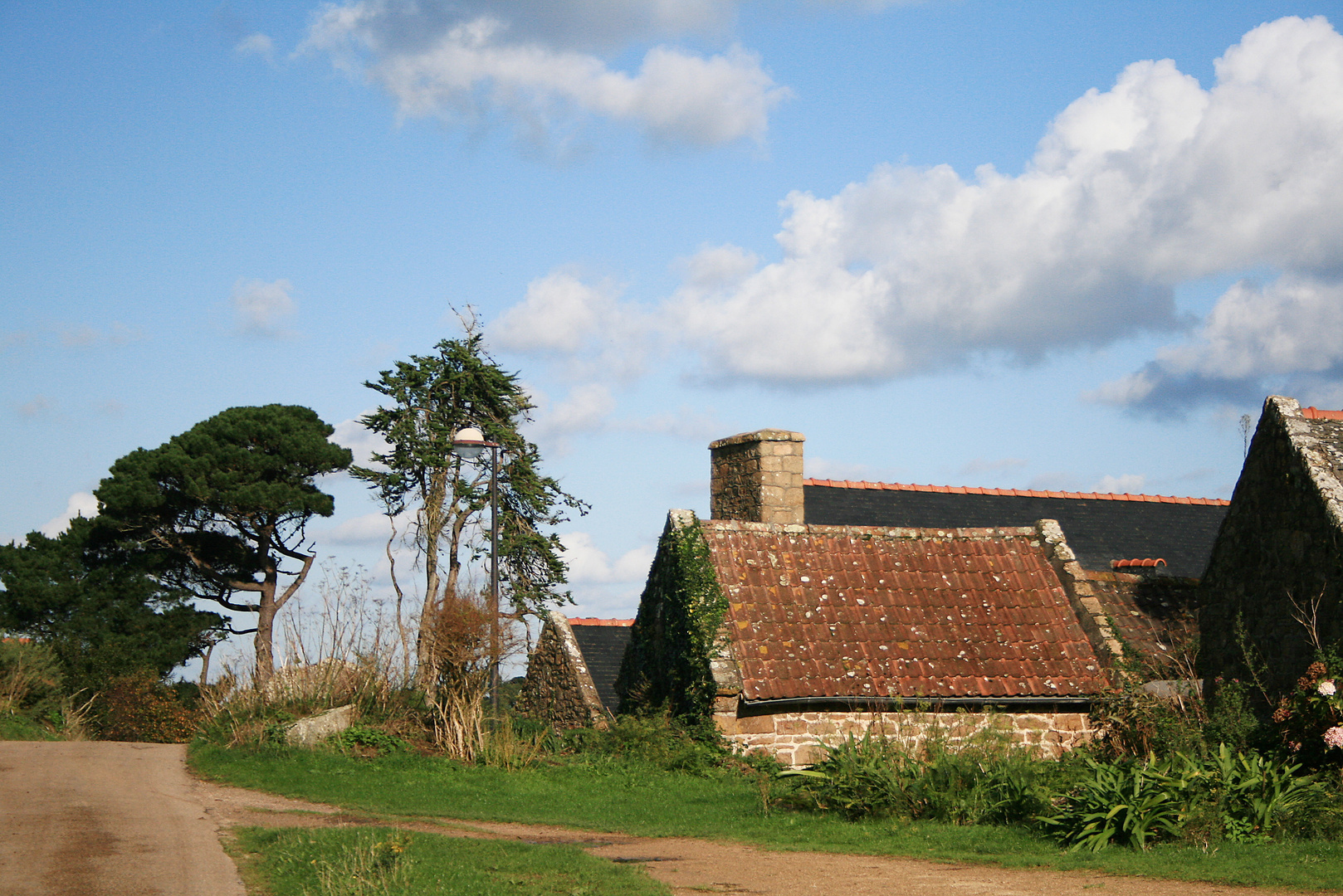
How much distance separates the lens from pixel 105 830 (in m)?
10.5

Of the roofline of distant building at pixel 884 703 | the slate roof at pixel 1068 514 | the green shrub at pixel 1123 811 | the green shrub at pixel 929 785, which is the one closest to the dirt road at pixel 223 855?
the green shrub at pixel 1123 811

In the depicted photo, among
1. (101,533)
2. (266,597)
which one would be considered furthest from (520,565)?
(101,533)

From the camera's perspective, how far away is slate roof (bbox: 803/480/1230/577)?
2098cm

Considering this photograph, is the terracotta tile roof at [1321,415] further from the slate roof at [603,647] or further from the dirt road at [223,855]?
the slate roof at [603,647]

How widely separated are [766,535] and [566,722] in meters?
4.96

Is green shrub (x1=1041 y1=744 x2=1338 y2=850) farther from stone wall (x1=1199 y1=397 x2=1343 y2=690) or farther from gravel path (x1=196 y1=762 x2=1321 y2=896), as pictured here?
stone wall (x1=1199 y1=397 x2=1343 y2=690)

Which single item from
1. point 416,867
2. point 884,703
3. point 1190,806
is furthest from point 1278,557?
point 416,867

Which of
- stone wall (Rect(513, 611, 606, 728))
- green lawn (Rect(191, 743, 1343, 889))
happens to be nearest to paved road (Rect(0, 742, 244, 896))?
green lawn (Rect(191, 743, 1343, 889))

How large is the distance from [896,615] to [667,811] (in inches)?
217

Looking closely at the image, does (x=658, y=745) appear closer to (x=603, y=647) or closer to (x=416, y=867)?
(x=416, y=867)

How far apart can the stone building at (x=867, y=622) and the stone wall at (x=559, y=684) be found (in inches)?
27.1

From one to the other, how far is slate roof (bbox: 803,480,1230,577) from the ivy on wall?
4103 millimetres

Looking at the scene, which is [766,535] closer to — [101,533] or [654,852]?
[654,852]

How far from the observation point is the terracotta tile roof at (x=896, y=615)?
15266 millimetres
